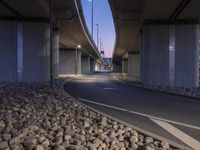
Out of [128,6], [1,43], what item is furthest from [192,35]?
[1,43]

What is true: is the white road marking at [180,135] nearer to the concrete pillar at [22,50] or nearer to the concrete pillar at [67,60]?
the concrete pillar at [22,50]

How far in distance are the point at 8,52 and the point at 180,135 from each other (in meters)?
22.3

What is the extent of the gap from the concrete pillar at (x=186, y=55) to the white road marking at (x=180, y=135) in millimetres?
16837

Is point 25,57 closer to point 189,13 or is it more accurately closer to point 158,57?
point 158,57

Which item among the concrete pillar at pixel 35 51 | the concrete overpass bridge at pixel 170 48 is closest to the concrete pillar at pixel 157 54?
the concrete overpass bridge at pixel 170 48

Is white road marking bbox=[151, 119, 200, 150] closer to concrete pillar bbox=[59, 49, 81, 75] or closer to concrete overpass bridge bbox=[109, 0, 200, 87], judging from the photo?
concrete overpass bridge bbox=[109, 0, 200, 87]

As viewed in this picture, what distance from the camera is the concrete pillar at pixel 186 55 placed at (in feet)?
85.0

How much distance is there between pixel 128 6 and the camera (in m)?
25.5

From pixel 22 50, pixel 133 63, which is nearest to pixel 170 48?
pixel 22 50

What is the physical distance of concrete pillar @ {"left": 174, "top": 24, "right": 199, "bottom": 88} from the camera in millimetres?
25922

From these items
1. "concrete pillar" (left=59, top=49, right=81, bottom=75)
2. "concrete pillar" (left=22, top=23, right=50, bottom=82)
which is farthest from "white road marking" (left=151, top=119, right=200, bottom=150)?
"concrete pillar" (left=59, top=49, right=81, bottom=75)

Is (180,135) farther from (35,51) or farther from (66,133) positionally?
(35,51)

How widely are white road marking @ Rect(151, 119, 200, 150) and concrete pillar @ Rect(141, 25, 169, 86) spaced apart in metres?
16.6

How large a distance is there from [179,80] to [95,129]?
19312mm
